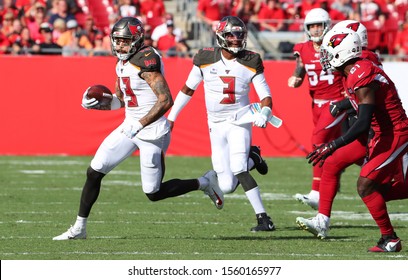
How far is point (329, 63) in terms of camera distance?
6852 millimetres

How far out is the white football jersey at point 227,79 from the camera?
8031mm

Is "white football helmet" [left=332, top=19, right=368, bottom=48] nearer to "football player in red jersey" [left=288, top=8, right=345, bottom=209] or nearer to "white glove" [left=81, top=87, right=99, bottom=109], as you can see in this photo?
"white glove" [left=81, top=87, right=99, bottom=109]

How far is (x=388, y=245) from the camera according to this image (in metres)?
6.72

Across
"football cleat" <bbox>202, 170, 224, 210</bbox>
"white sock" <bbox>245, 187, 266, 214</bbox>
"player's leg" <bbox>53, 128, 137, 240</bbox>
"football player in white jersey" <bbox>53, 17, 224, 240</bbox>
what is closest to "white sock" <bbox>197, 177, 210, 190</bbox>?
"football cleat" <bbox>202, 170, 224, 210</bbox>

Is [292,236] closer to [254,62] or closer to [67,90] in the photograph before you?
[254,62]

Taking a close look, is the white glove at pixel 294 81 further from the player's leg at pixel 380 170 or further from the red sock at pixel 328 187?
the player's leg at pixel 380 170

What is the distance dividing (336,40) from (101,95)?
1.88m

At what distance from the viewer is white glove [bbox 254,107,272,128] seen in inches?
302

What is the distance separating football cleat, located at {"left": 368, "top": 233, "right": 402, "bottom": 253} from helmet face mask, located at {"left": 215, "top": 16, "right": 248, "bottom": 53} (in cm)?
207

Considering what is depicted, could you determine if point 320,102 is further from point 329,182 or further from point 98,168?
point 98,168

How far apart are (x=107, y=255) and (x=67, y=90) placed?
27.5ft

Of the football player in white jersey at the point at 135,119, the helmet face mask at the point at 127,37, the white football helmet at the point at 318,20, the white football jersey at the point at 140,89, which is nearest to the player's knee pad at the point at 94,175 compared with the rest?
the football player in white jersey at the point at 135,119

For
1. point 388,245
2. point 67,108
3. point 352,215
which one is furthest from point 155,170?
point 67,108

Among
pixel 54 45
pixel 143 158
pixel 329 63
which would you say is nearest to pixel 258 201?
pixel 143 158
